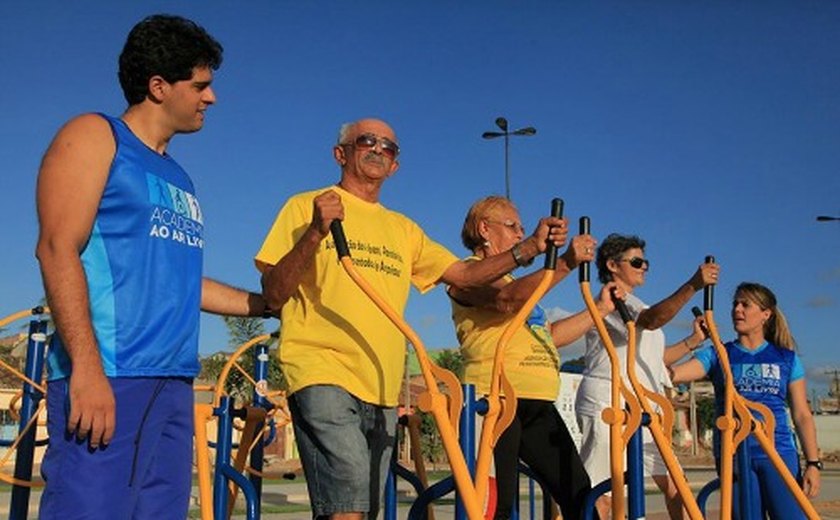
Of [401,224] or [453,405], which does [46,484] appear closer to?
[453,405]

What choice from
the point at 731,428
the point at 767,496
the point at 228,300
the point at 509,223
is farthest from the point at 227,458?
the point at 767,496

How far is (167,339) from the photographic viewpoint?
2.70 m

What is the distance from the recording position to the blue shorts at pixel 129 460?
241 cm

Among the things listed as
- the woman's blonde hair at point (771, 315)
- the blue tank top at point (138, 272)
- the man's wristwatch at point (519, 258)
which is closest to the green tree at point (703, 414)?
the woman's blonde hair at point (771, 315)

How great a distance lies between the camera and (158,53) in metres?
2.76

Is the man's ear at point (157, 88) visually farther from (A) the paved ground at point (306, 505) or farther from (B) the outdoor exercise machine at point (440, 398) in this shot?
(A) the paved ground at point (306, 505)

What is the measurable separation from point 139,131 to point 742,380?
3.79m

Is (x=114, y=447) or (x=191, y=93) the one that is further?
(x=191, y=93)

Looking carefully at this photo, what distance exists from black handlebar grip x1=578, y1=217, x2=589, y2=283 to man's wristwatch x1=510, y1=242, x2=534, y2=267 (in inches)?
7.8

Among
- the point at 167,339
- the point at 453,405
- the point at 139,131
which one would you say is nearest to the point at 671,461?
the point at 453,405

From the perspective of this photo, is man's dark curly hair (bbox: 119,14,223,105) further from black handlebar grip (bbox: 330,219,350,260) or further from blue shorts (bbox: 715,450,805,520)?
blue shorts (bbox: 715,450,805,520)

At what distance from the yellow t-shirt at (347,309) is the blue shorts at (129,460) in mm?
714

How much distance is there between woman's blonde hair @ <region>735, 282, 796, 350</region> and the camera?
18.2 feet

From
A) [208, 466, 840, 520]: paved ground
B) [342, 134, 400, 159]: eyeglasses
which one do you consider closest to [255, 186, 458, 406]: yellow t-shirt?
[342, 134, 400, 159]: eyeglasses
